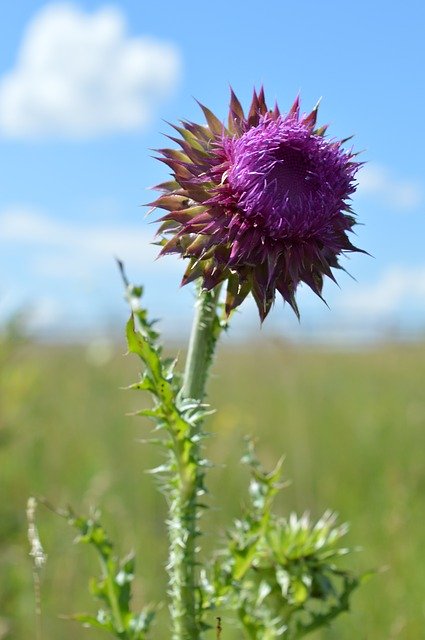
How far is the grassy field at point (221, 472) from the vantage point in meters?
4.60

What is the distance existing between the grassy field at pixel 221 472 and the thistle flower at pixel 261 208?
1.74ft

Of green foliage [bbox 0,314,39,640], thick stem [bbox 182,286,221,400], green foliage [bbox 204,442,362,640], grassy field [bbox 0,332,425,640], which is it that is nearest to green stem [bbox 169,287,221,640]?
thick stem [bbox 182,286,221,400]

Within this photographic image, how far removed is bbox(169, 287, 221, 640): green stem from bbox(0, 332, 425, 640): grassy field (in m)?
0.12

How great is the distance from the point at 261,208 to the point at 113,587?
4.43 ft

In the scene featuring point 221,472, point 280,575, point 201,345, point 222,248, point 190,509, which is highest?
point 222,248

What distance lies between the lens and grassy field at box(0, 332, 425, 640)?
4.60m

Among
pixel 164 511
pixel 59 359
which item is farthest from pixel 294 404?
pixel 59 359

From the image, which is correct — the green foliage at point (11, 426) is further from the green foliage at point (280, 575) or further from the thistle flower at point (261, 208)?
the thistle flower at point (261, 208)

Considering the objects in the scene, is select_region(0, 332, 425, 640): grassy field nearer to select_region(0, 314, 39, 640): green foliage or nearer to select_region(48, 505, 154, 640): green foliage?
Answer: select_region(0, 314, 39, 640): green foliage

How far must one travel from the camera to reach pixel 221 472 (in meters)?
7.32

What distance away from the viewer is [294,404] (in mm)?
10344

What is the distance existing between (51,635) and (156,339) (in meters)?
2.70

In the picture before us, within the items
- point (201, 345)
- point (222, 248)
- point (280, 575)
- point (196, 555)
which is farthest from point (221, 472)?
point (222, 248)

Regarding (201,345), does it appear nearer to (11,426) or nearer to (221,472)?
(11,426)
